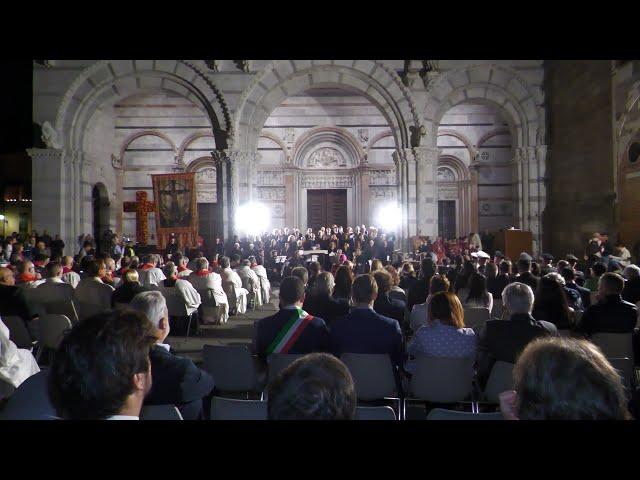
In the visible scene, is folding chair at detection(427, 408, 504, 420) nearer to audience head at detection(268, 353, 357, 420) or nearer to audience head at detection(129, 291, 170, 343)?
audience head at detection(268, 353, 357, 420)

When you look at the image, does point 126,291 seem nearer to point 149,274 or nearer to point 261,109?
point 149,274

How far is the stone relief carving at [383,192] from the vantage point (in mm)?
20672

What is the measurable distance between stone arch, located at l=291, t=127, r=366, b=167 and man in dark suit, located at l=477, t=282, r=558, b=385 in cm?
1671

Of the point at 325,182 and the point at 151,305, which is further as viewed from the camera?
the point at 325,182

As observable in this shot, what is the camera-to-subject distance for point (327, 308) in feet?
19.1

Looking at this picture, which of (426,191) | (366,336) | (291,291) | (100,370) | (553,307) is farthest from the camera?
A: (426,191)

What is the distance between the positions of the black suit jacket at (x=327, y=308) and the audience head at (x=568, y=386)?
4073 millimetres

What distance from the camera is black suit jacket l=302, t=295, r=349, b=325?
581 cm

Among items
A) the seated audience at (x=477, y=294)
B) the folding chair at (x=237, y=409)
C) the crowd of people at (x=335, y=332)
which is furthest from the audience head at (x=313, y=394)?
the seated audience at (x=477, y=294)

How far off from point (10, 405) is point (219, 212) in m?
13.7

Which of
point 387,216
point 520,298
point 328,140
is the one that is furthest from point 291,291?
point 328,140

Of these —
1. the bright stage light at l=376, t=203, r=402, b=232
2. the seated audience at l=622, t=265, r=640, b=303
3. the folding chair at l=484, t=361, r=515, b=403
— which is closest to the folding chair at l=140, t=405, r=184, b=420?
the folding chair at l=484, t=361, r=515, b=403

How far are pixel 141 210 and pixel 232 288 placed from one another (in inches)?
430
